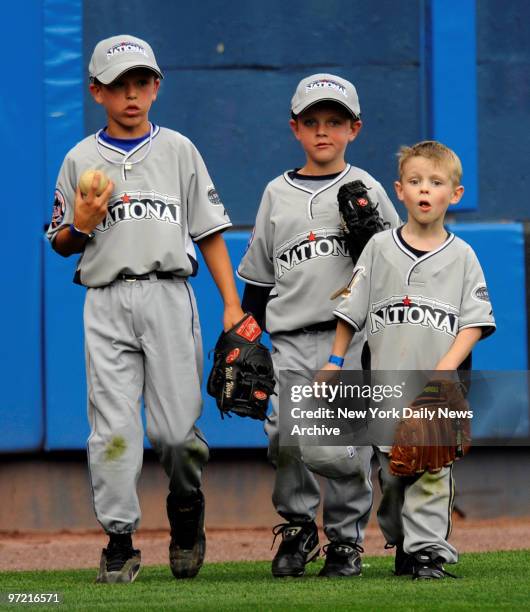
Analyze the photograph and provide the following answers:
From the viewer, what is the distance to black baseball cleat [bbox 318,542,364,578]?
18.5 feet

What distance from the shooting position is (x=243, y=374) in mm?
5535

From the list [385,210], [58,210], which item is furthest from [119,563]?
[385,210]

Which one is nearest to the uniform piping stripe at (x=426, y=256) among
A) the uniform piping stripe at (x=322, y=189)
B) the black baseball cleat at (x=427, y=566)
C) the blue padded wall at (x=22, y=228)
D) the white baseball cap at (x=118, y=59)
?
the uniform piping stripe at (x=322, y=189)

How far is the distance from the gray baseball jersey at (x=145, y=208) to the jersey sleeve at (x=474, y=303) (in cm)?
95

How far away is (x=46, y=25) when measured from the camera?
7703 mm

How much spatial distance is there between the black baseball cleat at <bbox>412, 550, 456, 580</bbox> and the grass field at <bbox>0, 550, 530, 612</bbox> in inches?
2.3

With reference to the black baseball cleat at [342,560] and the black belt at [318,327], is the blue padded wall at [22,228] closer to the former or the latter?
the black belt at [318,327]

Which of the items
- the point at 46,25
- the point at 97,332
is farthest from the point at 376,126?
the point at 97,332

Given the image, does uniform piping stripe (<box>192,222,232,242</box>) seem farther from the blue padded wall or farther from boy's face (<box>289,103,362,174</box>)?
the blue padded wall

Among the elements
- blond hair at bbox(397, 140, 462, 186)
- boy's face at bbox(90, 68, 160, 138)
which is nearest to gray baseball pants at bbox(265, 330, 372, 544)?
blond hair at bbox(397, 140, 462, 186)

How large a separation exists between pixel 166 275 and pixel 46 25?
259 cm

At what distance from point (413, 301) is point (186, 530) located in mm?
Result: 1160

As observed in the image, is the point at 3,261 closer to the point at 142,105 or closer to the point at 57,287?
the point at 57,287

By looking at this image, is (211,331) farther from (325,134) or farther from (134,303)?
(134,303)
